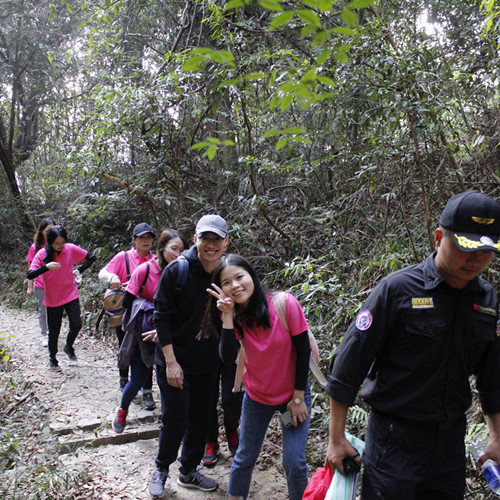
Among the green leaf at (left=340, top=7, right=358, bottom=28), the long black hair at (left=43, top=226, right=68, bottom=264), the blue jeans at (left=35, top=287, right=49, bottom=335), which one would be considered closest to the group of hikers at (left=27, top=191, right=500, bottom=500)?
the green leaf at (left=340, top=7, right=358, bottom=28)

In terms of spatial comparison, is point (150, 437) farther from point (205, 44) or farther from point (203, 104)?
point (205, 44)

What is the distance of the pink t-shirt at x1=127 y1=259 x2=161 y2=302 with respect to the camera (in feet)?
14.8

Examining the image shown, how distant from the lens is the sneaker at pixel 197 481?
3.54 meters

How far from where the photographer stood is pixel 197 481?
140 inches

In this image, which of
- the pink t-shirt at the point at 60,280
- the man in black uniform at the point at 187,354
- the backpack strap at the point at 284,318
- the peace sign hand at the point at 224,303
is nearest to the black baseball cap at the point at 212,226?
the man in black uniform at the point at 187,354

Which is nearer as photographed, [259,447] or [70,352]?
[259,447]

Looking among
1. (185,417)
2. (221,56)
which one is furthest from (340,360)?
(185,417)

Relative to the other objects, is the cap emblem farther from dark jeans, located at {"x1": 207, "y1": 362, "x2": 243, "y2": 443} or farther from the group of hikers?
dark jeans, located at {"x1": 207, "y1": 362, "x2": 243, "y2": 443}

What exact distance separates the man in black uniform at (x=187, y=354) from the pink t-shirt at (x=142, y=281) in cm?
121

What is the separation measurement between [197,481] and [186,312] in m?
1.40

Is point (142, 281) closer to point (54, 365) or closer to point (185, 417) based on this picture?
point (185, 417)

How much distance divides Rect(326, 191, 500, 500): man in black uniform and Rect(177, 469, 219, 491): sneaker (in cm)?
192

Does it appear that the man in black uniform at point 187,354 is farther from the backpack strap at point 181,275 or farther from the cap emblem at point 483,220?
the cap emblem at point 483,220

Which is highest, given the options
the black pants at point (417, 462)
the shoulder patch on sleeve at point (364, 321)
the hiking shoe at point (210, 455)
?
the shoulder patch on sleeve at point (364, 321)
